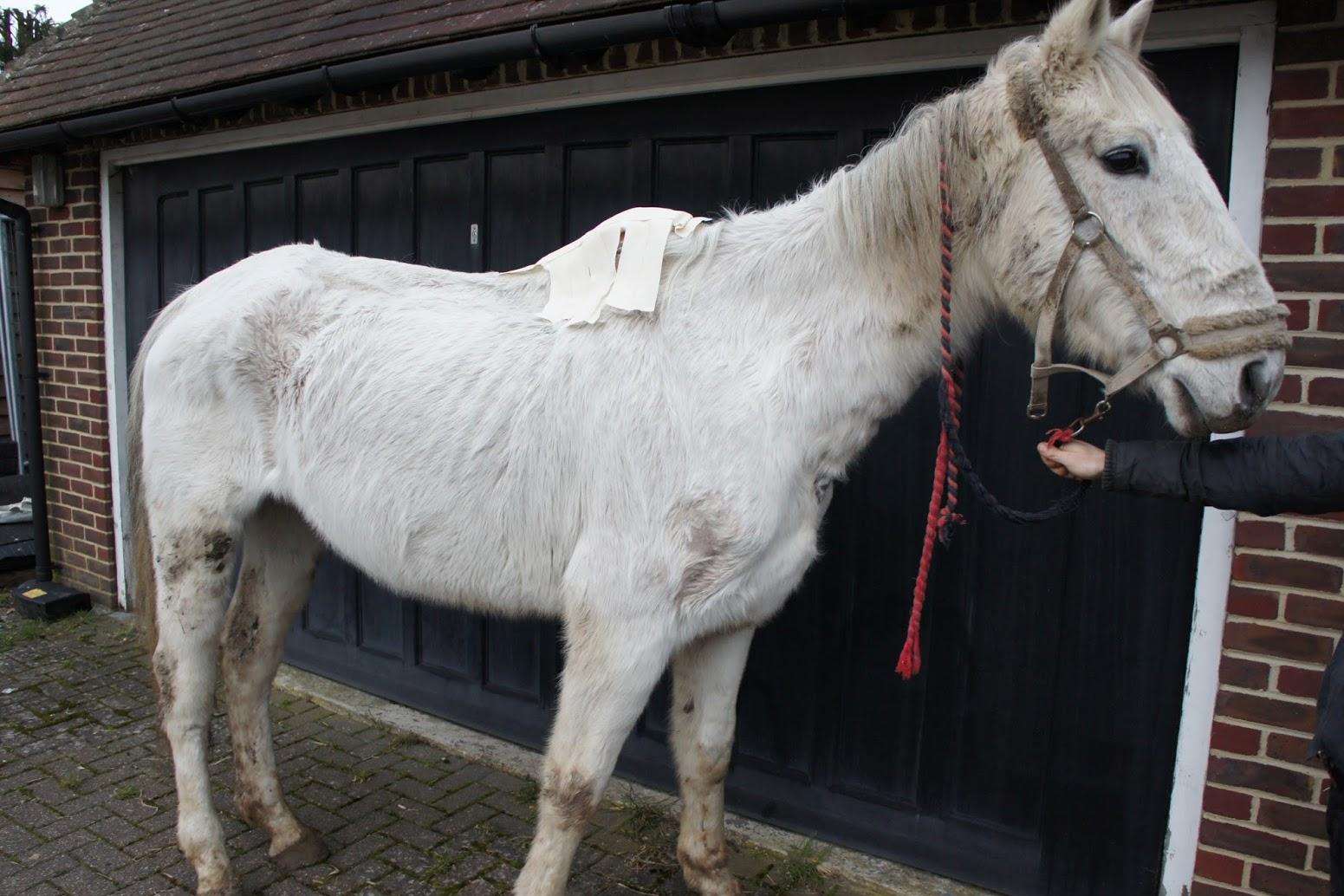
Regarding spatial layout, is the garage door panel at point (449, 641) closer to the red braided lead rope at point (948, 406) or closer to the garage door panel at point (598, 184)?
the garage door panel at point (598, 184)

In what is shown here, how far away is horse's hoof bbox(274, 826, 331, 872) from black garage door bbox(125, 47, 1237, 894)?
1.08m

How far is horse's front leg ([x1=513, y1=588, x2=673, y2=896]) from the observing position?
2080 mm

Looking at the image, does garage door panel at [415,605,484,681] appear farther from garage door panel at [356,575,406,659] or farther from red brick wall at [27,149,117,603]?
red brick wall at [27,149,117,603]

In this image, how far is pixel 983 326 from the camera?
2109mm

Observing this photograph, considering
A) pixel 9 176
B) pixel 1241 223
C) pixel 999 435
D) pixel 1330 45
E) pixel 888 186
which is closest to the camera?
pixel 888 186

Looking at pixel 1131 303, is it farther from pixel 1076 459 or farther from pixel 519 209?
pixel 519 209

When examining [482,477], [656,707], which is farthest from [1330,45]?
[656,707]

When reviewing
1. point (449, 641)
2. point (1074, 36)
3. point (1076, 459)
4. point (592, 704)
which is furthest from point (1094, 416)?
point (449, 641)

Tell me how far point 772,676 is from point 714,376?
5.58 ft

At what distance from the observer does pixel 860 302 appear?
2.07m

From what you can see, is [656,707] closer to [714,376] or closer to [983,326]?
[714,376]

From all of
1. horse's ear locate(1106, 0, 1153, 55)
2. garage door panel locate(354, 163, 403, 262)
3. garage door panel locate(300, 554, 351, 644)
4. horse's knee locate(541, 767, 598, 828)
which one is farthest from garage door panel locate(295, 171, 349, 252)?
horse's ear locate(1106, 0, 1153, 55)

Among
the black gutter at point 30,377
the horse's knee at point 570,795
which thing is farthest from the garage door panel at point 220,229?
the horse's knee at point 570,795

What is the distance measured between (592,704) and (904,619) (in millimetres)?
1444
